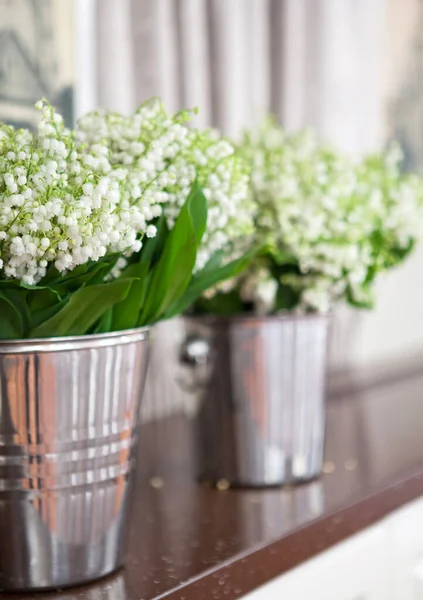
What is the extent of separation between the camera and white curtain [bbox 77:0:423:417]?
1.16 metres

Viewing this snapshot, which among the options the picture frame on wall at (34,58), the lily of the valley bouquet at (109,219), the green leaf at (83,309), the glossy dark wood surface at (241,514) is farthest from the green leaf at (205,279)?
the picture frame on wall at (34,58)

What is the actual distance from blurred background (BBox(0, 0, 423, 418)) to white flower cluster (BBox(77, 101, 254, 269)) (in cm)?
35

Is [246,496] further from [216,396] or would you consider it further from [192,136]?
[192,136]

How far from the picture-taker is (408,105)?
209cm

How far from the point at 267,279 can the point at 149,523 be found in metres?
0.28

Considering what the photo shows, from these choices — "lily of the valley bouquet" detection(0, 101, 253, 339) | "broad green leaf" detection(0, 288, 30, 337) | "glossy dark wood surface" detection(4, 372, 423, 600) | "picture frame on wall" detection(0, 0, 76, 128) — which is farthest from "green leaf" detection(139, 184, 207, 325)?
"picture frame on wall" detection(0, 0, 76, 128)

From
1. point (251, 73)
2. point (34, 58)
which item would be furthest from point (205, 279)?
point (251, 73)

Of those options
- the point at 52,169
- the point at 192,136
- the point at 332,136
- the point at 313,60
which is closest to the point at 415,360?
the point at 332,136

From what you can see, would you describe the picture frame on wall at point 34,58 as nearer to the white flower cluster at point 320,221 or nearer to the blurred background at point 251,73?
the blurred background at point 251,73

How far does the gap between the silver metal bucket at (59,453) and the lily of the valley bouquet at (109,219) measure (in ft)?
0.07

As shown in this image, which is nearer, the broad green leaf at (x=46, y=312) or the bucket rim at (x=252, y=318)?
the broad green leaf at (x=46, y=312)

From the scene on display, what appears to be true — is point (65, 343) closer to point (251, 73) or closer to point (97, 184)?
point (97, 184)

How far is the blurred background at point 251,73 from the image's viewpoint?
1.03 m

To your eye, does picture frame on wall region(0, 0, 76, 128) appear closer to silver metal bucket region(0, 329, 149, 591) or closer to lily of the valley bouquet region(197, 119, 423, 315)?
lily of the valley bouquet region(197, 119, 423, 315)
